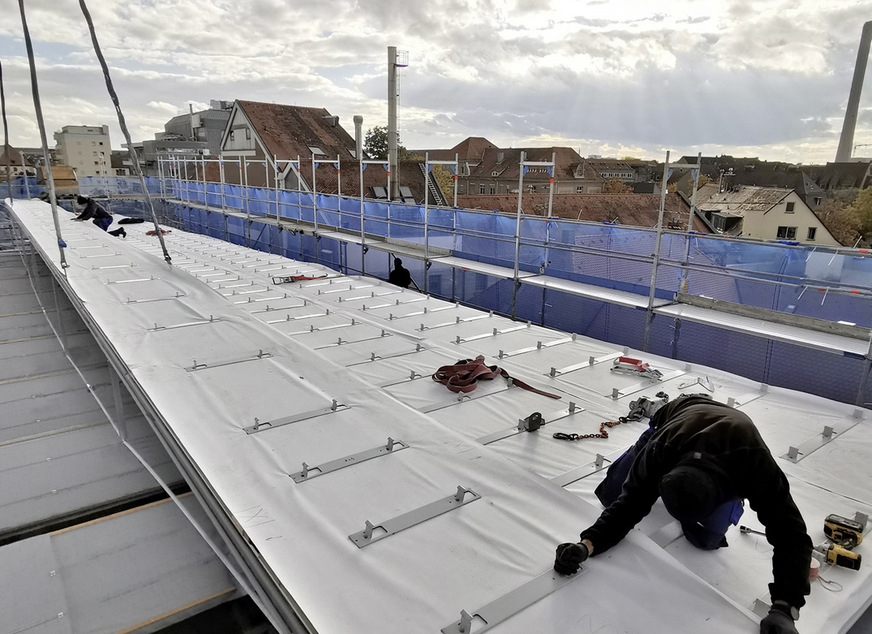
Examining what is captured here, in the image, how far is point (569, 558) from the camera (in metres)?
1.99

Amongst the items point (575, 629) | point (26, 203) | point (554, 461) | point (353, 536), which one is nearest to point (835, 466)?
point (554, 461)

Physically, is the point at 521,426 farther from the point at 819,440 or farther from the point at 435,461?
the point at 819,440

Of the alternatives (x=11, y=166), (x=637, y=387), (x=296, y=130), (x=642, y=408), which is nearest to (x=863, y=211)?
(x=296, y=130)

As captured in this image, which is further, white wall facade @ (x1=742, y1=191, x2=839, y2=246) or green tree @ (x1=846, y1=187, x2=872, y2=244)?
green tree @ (x1=846, y1=187, x2=872, y2=244)

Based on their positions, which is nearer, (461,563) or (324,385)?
(461,563)

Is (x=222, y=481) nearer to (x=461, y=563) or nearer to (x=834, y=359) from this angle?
(x=461, y=563)

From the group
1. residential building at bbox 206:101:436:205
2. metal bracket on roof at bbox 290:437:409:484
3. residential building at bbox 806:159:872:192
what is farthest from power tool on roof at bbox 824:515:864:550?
residential building at bbox 806:159:872:192

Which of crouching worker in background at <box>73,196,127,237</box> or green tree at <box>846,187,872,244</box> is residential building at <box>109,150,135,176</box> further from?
green tree at <box>846,187,872,244</box>

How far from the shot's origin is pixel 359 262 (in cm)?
1326

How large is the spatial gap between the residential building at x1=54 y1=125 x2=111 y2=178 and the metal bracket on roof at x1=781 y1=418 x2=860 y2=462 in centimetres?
6148

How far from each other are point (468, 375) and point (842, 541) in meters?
2.58

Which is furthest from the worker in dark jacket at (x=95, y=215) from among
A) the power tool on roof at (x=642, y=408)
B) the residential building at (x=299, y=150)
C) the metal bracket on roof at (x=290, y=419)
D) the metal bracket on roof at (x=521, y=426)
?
the power tool on roof at (x=642, y=408)

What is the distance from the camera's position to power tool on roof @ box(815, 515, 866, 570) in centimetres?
256

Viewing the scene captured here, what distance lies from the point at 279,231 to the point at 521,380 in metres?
12.7
